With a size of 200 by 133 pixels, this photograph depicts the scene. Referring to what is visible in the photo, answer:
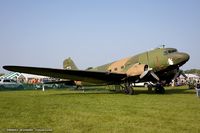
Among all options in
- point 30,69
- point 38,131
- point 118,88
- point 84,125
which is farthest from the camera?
point 118,88

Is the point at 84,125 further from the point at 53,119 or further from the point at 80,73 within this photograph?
the point at 80,73

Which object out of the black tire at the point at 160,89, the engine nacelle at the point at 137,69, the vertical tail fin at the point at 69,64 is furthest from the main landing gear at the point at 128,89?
the vertical tail fin at the point at 69,64

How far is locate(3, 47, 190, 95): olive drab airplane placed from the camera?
23094 millimetres

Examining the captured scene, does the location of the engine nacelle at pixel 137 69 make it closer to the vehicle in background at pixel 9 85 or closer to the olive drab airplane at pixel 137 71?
the olive drab airplane at pixel 137 71

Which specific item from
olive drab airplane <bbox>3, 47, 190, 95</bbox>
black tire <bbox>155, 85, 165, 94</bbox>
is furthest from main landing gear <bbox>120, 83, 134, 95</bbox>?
black tire <bbox>155, 85, 165, 94</bbox>

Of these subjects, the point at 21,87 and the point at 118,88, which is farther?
the point at 21,87

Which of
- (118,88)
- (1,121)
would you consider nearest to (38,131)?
(1,121)

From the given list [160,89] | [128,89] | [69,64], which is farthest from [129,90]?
[69,64]

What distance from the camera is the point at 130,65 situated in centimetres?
2533

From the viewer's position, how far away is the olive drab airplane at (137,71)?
23094 millimetres

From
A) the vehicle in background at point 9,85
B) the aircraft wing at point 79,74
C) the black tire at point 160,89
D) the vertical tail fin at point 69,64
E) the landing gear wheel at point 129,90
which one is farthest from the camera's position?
the vehicle in background at point 9,85

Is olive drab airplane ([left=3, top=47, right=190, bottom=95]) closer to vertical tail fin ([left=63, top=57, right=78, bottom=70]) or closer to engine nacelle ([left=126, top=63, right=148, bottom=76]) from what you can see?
engine nacelle ([left=126, top=63, right=148, bottom=76])

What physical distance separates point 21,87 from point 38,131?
3741cm

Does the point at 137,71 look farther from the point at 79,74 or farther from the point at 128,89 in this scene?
the point at 79,74
